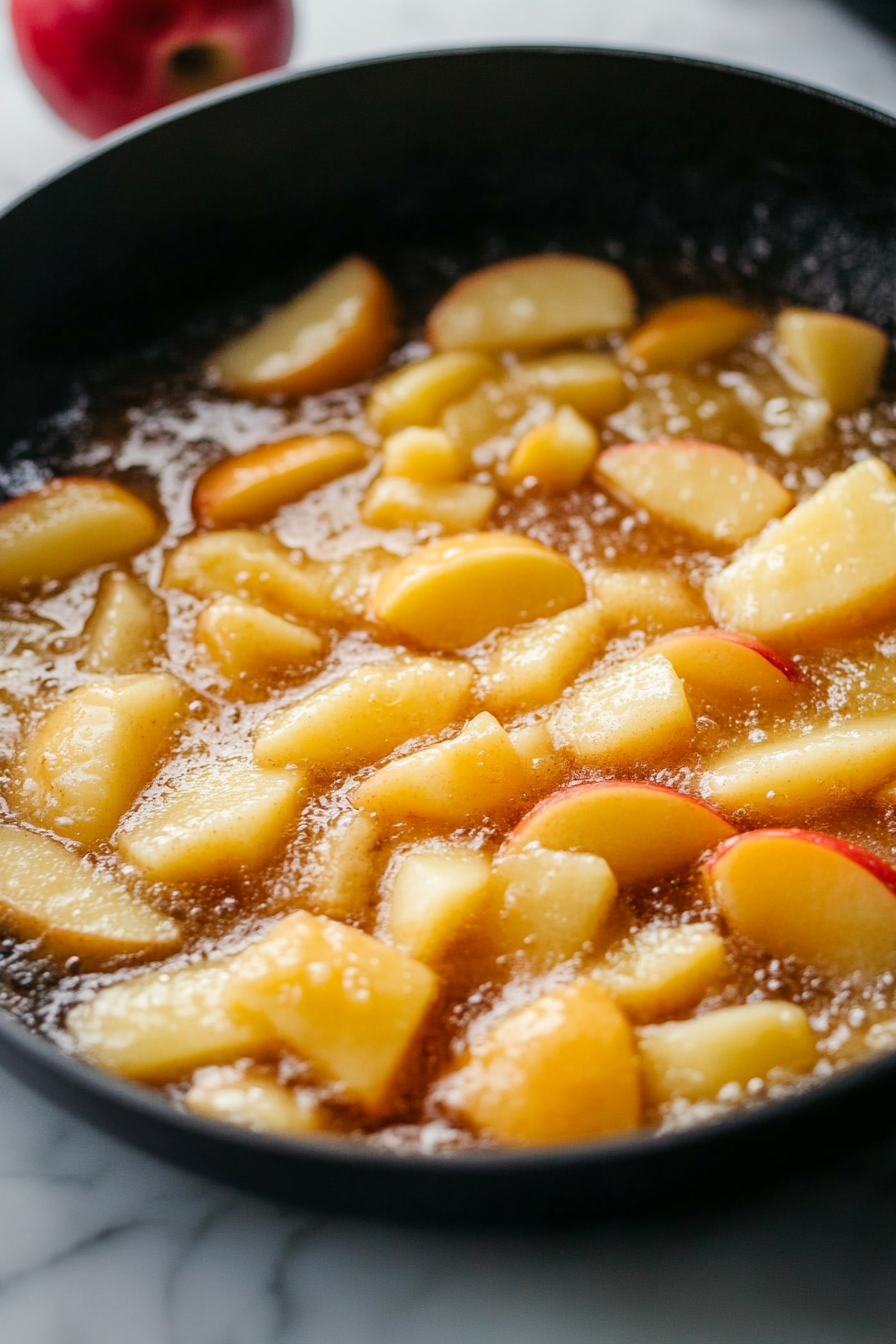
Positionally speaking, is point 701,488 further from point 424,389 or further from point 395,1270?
point 395,1270

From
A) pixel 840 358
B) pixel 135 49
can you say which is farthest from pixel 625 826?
pixel 135 49

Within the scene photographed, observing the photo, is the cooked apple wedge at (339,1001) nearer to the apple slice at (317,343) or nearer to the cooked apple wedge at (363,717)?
the cooked apple wedge at (363,717)

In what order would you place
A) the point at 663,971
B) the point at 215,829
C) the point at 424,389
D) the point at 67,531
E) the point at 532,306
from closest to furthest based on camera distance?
the point at 663,971 → the point at 215,829 → the point at 67,531 → the point at 424,389 → the point at 532,306

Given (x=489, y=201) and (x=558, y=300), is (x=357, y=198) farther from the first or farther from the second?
(x=558, y=300)

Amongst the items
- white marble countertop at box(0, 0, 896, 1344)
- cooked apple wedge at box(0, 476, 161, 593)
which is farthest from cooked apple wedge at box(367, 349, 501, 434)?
white marble countertop at box(0, 0, 896, 1344)

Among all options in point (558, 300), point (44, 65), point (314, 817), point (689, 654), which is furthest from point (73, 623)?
point (44, 65)
